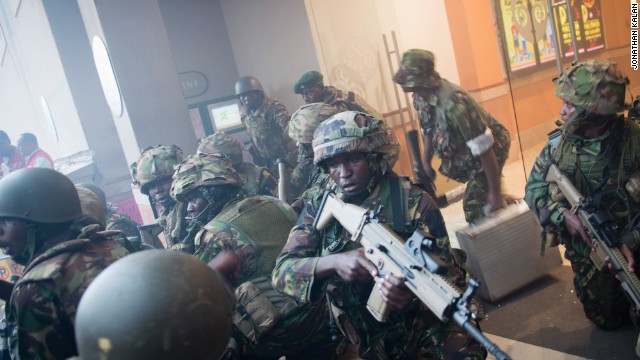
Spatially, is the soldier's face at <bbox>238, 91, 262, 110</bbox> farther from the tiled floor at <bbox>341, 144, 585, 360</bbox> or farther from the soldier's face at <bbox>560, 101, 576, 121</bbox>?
the soldier's face at <bbox>560, 101, 576, 121</bbox>

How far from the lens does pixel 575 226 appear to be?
277 centimetres

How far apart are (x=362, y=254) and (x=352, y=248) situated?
26cm

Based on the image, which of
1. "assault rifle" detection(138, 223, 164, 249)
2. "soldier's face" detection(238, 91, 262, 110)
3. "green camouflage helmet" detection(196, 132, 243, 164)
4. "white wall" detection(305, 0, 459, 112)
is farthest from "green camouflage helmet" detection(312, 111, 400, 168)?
"soldier's face" detection(238, 91, 262, 110)

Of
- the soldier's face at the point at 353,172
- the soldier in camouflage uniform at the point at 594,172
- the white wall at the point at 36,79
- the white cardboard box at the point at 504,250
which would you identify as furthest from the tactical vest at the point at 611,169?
the white wall at the point at 36,79

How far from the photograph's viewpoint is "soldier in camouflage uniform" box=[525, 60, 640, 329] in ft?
8.96

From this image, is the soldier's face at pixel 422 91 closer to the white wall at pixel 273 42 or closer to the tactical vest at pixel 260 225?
the tactical vest at pixel 260 225

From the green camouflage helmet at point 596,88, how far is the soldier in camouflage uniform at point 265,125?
3719 mm

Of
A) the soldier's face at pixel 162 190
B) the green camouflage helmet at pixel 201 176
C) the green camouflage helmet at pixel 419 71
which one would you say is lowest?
the soldier's face at pixel 162 190

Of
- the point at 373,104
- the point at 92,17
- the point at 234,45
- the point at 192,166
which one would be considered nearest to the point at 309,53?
the point at 373,104

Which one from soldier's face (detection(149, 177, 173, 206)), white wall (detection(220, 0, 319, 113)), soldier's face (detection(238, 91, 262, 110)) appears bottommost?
soldier's face (detection(149, 177, 173, 206))

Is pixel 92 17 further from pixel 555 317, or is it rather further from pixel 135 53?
pixel 555 317

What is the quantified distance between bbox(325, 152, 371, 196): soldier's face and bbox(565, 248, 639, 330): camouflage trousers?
5.66ft

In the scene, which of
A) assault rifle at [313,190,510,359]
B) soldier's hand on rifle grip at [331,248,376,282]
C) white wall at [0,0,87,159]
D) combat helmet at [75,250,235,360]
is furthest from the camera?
white wall at [0,0,87,159]

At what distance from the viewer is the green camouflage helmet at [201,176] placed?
10.4 ft
